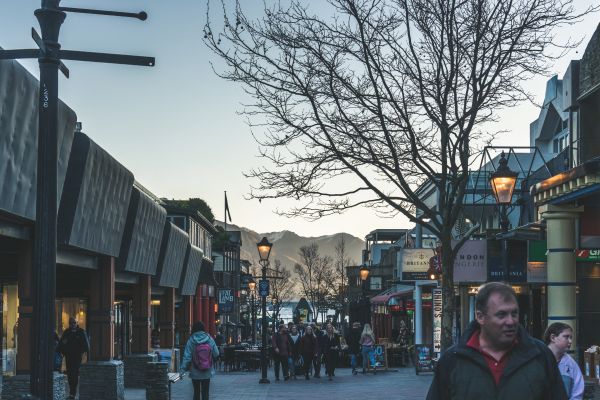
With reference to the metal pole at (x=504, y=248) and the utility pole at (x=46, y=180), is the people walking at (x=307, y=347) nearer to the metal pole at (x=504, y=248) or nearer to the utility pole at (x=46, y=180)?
the metal pole at (x=504, y=248)

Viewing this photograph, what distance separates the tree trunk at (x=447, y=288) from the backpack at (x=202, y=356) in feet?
14.1

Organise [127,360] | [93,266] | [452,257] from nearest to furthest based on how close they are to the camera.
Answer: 1. [452,257]
2. [93,266]
3. [127,360]

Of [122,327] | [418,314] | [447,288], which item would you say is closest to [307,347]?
[122,327]

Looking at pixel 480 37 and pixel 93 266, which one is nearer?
pixel 480 37

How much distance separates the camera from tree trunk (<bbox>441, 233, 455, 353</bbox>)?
19.0 metres

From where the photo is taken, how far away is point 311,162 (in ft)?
64.8

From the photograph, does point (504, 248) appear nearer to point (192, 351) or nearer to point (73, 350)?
point (192, 351)

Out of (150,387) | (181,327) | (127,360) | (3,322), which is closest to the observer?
(150,387)

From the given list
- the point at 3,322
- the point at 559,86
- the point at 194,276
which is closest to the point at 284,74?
the point at 3,322

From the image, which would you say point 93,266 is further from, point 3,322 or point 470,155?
point 470,155

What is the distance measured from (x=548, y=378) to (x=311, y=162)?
570 inches

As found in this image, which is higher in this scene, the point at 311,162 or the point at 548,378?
the point at 311,162

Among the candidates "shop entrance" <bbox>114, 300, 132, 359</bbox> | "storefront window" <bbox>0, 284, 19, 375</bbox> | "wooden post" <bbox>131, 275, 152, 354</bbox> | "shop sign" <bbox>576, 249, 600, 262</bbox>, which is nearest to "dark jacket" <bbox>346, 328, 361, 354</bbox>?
"shop entrance" <bbox>114, 300, 132, 359</bbox>

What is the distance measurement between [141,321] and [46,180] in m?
22.5
